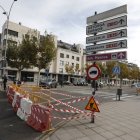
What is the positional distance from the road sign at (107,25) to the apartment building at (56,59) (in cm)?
4096

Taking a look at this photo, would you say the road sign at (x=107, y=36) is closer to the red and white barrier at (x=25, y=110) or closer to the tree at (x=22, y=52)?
the red and white barrier at (x=25, y=110)

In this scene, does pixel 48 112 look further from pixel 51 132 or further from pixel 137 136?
pixel 137 136

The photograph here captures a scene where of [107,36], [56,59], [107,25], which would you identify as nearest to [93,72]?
[107,36]

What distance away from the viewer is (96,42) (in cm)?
1077

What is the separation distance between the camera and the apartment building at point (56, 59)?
2350 inches

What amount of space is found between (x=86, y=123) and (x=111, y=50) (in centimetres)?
306

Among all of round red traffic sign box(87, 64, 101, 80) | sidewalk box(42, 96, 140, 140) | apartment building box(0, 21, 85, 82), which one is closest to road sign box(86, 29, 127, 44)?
round red traffic sign box(87, 64, 101, 80)

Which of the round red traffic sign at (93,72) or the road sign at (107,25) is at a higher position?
the road sign at (107,25)

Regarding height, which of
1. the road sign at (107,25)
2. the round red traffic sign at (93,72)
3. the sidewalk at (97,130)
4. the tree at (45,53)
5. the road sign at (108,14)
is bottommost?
the sidewalk at (97,130)

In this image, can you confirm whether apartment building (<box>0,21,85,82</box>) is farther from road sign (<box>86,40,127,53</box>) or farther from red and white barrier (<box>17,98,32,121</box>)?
red and white barrier (<box>17,98,32,121</box>)

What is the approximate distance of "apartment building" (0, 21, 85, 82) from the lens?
196ft

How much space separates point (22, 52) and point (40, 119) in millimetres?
34771

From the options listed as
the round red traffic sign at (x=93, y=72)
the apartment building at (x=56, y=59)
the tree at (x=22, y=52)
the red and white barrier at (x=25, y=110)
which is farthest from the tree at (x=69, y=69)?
the round red traffic sign at (x=93, y=72)

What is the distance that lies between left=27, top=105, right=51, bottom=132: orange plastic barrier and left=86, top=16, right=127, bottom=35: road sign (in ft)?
13.9
